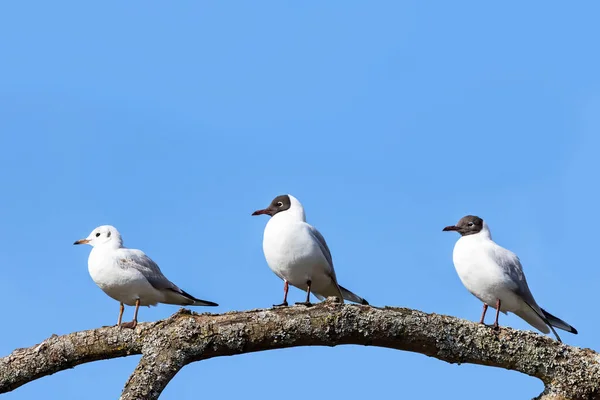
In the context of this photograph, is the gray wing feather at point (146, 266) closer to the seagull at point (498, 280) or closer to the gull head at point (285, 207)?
the gull head at point (285, 207)

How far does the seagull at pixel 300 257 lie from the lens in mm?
10438

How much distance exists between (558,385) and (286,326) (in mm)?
2692

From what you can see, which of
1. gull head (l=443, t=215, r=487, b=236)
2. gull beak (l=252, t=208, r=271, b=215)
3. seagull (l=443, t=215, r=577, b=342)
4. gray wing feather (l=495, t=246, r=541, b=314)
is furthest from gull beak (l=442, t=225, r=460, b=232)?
gull beak (l=252, t=208, r=271, b=215)

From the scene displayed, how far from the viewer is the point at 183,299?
11.4 metres

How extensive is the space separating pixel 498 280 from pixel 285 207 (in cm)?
290

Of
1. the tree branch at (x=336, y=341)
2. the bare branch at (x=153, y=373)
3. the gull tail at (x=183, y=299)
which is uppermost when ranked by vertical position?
the gull tail at (x=183, y=299)

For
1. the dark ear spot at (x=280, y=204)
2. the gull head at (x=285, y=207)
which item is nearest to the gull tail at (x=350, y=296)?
the gull head at (x=285, y=207)

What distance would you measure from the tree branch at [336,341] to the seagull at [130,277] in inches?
90.8

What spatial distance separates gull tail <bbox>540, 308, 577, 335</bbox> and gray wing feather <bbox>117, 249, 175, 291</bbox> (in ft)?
15.3

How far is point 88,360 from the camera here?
880 cm

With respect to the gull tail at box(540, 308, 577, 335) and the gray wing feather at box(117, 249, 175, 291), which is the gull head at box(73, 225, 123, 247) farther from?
the gull tail at box(540, 308, 577, 335)

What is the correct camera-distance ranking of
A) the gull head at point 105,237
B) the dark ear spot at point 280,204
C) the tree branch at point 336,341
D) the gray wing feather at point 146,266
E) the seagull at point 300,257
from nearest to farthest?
the tree branch at point 336,341 < the seagull at point 300,257 < the gray wing feather at point 146,266 < the dark ear spot at point 280,204 < the gull head at point 105,237

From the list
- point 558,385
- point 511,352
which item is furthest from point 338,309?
point 558,385

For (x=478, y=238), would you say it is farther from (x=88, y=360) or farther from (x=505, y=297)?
(x=88, y=360)
